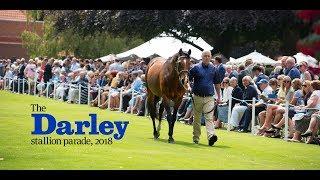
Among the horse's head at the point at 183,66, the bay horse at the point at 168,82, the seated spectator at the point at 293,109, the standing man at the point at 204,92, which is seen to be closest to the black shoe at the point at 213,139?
the standing man at the point at 204,92

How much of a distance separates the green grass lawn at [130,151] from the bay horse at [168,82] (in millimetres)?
488

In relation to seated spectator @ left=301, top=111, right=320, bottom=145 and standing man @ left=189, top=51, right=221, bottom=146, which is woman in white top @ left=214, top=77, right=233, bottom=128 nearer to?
standing man @ left=189, top=51, right=221, bottom=146

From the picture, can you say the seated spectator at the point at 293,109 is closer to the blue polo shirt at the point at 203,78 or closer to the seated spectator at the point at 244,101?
the seated spectator at the point at 244,101

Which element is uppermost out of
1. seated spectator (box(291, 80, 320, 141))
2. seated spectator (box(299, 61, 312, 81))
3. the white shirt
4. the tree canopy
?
the tree canopy

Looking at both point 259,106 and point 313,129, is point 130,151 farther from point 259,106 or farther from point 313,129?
point 259,106

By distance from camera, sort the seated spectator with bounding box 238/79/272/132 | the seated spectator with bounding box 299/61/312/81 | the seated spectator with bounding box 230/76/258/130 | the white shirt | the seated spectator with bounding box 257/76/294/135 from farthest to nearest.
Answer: the white shirt
the seated spectator with bounding box 230/76/258/130
the seated spectator with bounding box 238/79/272/132
the seated spectator with bounding box 257/76/294/135
the seated spectator with bounding box 299/61/312/81

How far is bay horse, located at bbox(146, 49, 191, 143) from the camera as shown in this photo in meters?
13.8

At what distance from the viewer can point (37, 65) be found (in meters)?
16.0

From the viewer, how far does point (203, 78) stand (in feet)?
45.3

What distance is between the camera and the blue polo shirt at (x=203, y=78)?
13.8 meters

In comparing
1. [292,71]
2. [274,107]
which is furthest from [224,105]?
[292,71]

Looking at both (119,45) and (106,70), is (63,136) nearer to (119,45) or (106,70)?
(119,45)

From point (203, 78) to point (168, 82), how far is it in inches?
34.1

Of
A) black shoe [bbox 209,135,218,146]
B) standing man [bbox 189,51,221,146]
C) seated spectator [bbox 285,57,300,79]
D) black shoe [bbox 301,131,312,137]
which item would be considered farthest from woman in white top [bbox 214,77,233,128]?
black shoe [bbox 209,135,218,146]
